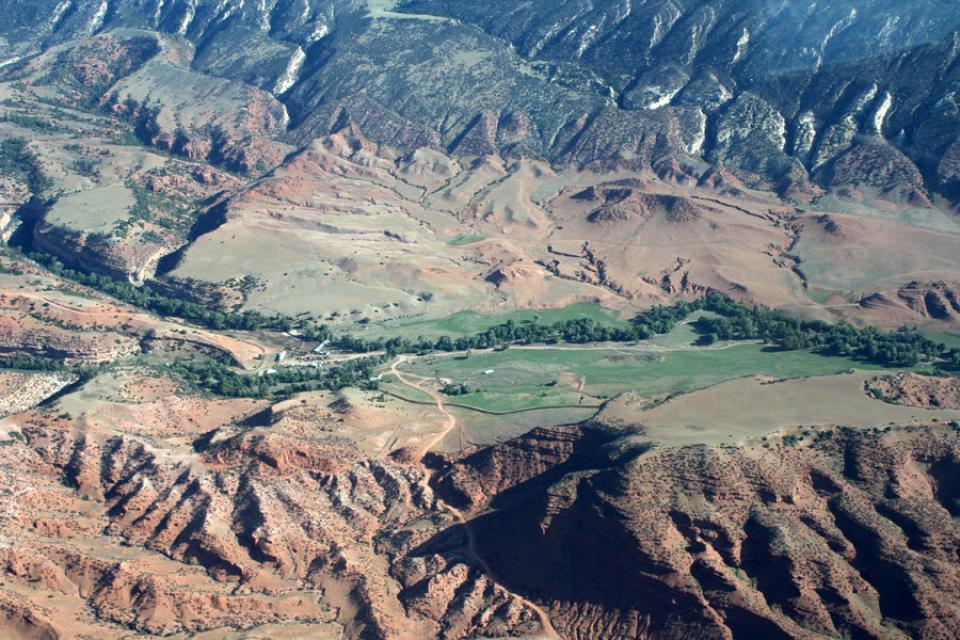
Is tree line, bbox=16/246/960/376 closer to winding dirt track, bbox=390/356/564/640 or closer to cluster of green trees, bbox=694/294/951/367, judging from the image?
cluster of green trees, bbox=694/294/951/367

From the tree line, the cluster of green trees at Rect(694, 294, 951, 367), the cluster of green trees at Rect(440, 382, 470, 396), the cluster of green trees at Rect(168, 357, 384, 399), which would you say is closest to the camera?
the cluster of green trees at Rect(440, 382, 470, 396)

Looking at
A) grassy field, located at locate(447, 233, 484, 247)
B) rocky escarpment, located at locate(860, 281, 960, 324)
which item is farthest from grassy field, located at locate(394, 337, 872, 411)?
grassy field, located at locate(447, 233, 484, 247)

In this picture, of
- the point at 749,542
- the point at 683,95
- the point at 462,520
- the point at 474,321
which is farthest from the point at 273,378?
the point at 683,95

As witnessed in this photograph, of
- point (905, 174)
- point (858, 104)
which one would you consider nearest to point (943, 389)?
point (905, 174)

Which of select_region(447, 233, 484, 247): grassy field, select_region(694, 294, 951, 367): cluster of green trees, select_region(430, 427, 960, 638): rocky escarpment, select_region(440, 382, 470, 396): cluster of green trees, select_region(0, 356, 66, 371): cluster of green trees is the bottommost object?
select_region(447, 233, 484, 247): grassy field

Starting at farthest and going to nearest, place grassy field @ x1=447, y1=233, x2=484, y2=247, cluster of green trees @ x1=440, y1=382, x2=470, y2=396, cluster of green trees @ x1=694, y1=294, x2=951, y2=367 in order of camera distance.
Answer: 1. grassy field @ x1=447, y1=233, x2=484, y2=247
2. cluster of green trees @ x1=694, y1=294, x2=951, y2=367
3. cluster of green trees @ x1=440, y1=382, x2=470, y2=396

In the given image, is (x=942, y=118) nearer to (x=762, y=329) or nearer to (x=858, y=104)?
(x=858, y=104)

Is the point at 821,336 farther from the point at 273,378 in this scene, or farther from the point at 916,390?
the point at 273,378
